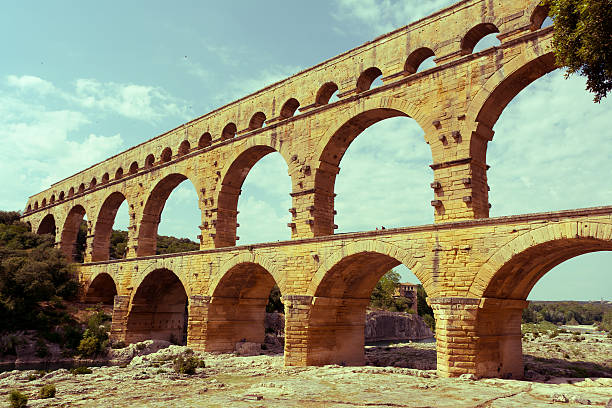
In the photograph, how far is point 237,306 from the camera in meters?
20.6

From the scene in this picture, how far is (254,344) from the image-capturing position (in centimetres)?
2062

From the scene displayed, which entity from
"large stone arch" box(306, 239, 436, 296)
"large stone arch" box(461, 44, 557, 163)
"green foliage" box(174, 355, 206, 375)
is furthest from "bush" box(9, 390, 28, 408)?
"large stone arch" box(461, 44, 557, 163)

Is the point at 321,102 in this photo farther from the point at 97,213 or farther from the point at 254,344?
the point at 97,213

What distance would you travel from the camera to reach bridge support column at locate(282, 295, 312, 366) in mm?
15442

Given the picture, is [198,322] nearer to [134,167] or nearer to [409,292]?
[134,167]

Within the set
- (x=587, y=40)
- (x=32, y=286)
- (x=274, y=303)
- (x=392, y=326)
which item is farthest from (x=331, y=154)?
(x=392, y=326)

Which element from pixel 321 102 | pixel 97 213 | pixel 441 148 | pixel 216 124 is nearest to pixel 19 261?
pixel 97 213

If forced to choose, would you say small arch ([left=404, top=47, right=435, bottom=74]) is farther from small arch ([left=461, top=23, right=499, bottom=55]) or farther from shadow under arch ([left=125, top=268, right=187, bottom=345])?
shadow under arch ([left=125, top=268, right=187, bottom=345])

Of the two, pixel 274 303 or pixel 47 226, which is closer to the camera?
pixel 274 303

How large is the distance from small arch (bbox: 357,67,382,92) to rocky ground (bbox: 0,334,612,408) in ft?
31.6

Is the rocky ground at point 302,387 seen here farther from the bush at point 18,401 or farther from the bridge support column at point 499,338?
the bridge support column at point 499,338

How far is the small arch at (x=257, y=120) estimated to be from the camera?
21172mm

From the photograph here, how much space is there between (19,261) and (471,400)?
86.8ft

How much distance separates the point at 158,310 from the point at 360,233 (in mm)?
15386
